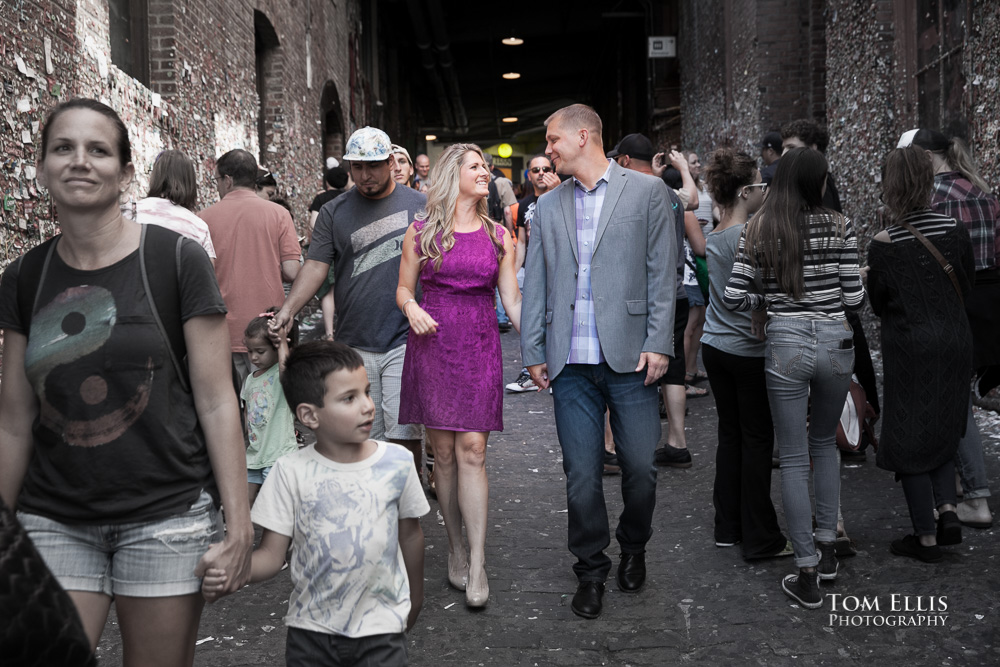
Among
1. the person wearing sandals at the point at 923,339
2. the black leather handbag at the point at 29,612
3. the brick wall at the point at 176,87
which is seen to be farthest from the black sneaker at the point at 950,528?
the brick wall at the point at 176,87

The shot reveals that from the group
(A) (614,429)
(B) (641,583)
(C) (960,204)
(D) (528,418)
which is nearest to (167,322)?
(A) (614,429)

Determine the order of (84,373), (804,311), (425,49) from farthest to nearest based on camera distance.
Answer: (425,49) < (804,311) < (84,373)

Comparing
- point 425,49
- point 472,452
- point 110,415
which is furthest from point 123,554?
point 425,49

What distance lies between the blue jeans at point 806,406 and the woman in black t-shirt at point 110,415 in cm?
254

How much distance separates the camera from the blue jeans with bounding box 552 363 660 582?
4.18 m

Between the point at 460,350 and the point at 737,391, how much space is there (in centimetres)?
133

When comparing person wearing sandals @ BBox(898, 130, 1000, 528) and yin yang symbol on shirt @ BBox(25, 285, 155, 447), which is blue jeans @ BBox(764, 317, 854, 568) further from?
yin yang symbol on shirt @ BBox(25, 285, 155, 447)

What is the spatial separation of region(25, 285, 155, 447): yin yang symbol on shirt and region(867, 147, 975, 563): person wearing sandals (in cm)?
348

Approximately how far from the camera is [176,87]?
8.27 m

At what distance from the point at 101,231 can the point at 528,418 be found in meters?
6.04

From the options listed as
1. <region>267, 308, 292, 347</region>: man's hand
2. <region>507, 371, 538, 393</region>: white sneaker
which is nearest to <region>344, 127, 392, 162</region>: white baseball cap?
<region>267, 308, 292, 347</region>: man's hand

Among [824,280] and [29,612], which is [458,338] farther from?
[29,612]

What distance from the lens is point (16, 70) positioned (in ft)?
17.8

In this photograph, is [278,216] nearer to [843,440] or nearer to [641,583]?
[641,583]
